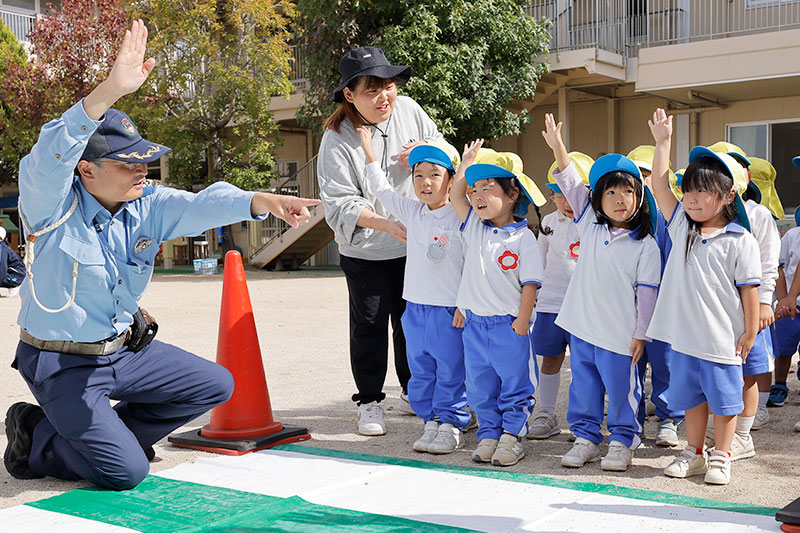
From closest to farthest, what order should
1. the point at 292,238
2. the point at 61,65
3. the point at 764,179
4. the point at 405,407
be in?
the point at 764,179 → the point at 405,407 → the point at 292,238 → the point at 61,65

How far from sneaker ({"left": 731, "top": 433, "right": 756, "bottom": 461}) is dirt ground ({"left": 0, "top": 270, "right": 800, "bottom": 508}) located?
49 millimetres

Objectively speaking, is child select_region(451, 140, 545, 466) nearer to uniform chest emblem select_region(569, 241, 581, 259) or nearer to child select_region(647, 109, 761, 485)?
uniform chest emblem select_region(569, 241, 581, 259)

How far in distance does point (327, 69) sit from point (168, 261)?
9226 mm

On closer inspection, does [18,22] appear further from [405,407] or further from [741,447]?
[741,447]

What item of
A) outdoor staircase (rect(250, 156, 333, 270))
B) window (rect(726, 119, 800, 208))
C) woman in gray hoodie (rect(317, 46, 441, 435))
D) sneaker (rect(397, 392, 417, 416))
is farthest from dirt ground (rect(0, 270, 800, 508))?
window (rect(726, 119, 800, 208))

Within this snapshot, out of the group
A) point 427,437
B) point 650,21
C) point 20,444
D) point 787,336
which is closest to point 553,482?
point 427,437

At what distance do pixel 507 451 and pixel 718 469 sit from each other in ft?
3.10

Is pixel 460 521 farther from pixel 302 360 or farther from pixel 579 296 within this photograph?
pixel 302 360

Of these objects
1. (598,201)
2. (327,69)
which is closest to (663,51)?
(327,69)

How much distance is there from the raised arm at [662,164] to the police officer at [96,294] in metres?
1.63

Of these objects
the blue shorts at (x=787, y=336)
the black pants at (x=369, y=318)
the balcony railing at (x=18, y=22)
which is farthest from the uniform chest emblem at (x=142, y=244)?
the balcony railing at (x=18, y=22)

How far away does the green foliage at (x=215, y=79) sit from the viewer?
18.5 m

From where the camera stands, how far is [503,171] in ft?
13.6

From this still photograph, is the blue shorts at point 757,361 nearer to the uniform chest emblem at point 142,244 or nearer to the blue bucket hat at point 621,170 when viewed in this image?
Result: the blue bucket hat at point 621,170
